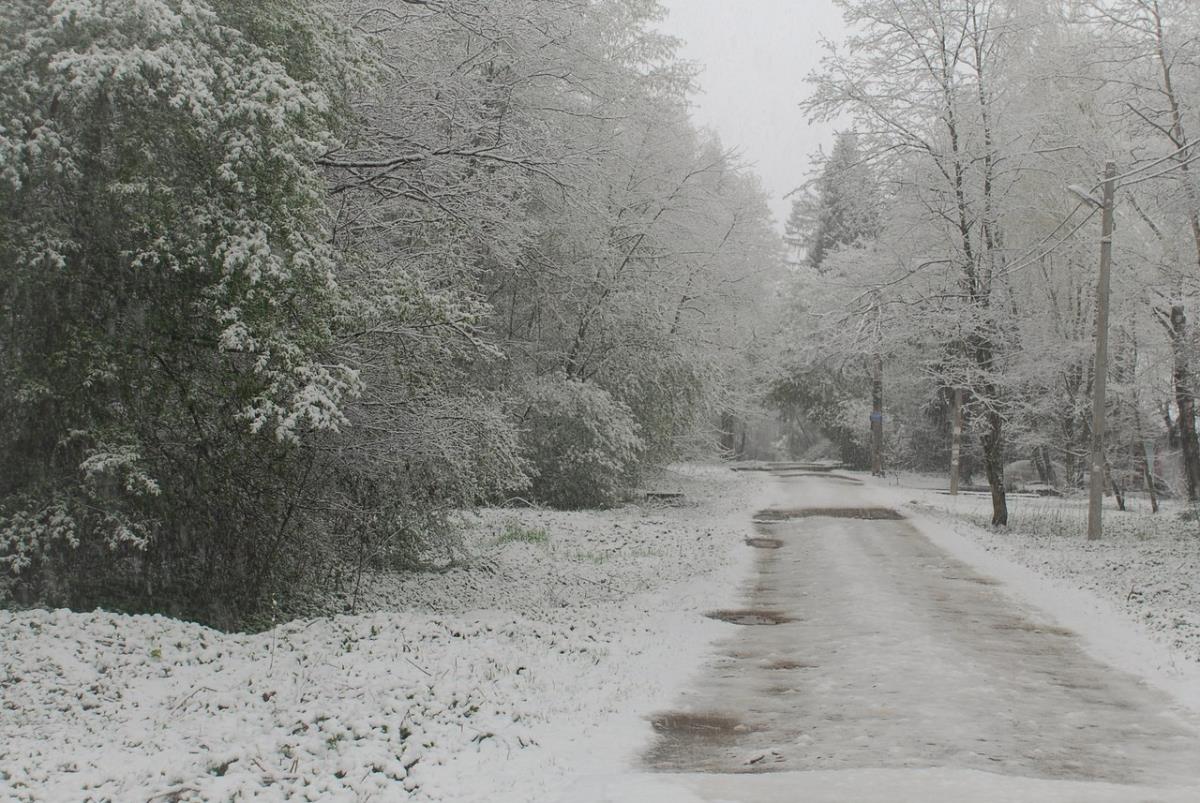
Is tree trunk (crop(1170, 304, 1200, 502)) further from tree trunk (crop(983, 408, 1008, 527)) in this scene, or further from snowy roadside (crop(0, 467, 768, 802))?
snowy roadside (crop(0, 467, 768, 802))

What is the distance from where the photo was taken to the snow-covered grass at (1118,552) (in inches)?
449

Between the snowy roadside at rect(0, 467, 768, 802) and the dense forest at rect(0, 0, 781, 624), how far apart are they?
43.8 inches

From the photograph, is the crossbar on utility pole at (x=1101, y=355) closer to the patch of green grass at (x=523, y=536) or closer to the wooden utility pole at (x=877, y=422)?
the patch of green grass at (x=523, y=536)

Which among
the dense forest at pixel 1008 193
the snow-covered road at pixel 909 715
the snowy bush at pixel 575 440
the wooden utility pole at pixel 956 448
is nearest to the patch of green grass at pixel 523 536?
the snowy bush at pixel 575 440

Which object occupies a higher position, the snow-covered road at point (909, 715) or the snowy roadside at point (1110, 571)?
the snowy roadside at point (1110, 571)

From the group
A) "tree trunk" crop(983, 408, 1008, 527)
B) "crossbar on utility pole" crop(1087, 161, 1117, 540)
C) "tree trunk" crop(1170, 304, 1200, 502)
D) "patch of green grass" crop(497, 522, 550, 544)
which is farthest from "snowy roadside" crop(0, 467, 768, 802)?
"tree trunk" crop(1170, 304, 1200, 502)

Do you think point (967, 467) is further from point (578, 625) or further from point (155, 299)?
point (155, 299)

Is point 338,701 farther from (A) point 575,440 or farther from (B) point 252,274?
(A) point 575,440

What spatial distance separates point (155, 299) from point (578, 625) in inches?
212

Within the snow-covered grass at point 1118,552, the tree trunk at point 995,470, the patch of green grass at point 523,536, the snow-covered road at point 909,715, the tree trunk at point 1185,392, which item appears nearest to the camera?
the snow-covered road at point 909,715

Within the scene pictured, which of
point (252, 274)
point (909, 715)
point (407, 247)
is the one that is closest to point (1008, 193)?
point (407, 247)

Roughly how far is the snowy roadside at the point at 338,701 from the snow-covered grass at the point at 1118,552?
17.9ft

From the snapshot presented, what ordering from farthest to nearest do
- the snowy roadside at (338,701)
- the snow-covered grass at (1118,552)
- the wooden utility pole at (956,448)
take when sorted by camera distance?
1. the wooden utility pole at (956,448)
2. the snow-covered grass at (1118,552)
3. the snowy roadside at (338,701)

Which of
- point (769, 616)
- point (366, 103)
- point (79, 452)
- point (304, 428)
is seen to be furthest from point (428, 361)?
point (769, 616)
